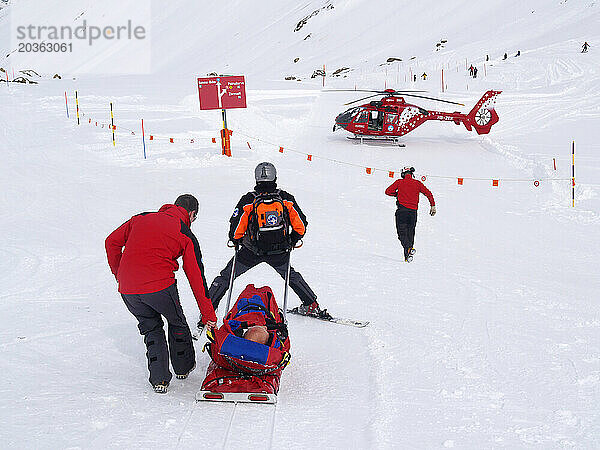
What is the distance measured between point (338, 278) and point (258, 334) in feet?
11.3

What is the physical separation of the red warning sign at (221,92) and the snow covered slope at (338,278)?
1595 millimetres

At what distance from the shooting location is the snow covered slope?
4.27 m

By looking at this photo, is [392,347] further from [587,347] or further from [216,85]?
[216,85]

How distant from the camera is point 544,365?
526cm

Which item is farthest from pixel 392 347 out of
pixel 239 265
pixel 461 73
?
pixel 461 73

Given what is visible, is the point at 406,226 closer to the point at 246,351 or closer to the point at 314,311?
the point at 314,311

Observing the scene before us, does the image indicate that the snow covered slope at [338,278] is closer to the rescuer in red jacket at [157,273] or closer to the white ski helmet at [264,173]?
the rescuer in red jacket at [157,273]

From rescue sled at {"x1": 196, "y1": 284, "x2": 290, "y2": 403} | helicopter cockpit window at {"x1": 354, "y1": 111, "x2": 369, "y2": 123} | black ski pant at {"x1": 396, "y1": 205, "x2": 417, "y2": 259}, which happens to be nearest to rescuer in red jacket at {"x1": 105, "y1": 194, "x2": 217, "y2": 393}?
rescue sled at {"x1": 196, "y1": 284, "x2": 290, "y2": 403}

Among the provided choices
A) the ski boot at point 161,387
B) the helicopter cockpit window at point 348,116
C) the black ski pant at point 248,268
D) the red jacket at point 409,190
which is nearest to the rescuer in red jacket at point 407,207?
the red jacket at point 409,190

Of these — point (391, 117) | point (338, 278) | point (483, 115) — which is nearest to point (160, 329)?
point (338, 278)

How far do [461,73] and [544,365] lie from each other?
36056mm

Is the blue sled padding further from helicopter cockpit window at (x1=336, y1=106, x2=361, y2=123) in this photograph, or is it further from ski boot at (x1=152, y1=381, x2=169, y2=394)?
helicopter cockpit window at (x1=336, y1=106, x2=361, y2=123)

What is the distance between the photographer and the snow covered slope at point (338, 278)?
14.0ft

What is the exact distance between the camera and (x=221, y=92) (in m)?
17.1
